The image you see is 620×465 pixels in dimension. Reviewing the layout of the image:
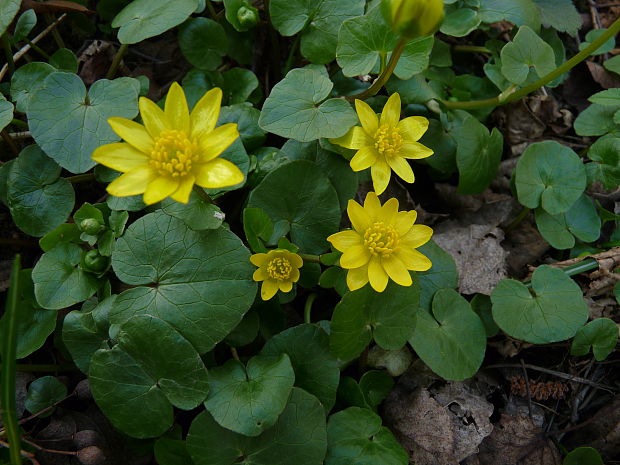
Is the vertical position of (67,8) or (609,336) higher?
(67,8)

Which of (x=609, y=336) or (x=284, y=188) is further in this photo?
(x=609, y=336)

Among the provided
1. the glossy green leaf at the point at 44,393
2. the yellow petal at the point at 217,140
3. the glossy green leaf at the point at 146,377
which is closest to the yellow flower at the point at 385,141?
the yellow petal at the point at 217,140

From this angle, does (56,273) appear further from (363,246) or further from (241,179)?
(363,246)

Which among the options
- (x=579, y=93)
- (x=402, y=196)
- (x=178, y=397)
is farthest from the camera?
(x=579, y=93)

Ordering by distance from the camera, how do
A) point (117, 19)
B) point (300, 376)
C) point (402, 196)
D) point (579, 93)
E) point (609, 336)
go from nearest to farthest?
1. point (300, 376)
2. point (609, 336)
3. point (117, 19)
4. point (402, 196)
5. point (579, 93)

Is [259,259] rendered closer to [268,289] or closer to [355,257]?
[268,289]

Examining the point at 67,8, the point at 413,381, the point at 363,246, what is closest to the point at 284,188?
the point at 363,246

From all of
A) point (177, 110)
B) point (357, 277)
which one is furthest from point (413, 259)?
point (177, 110)
